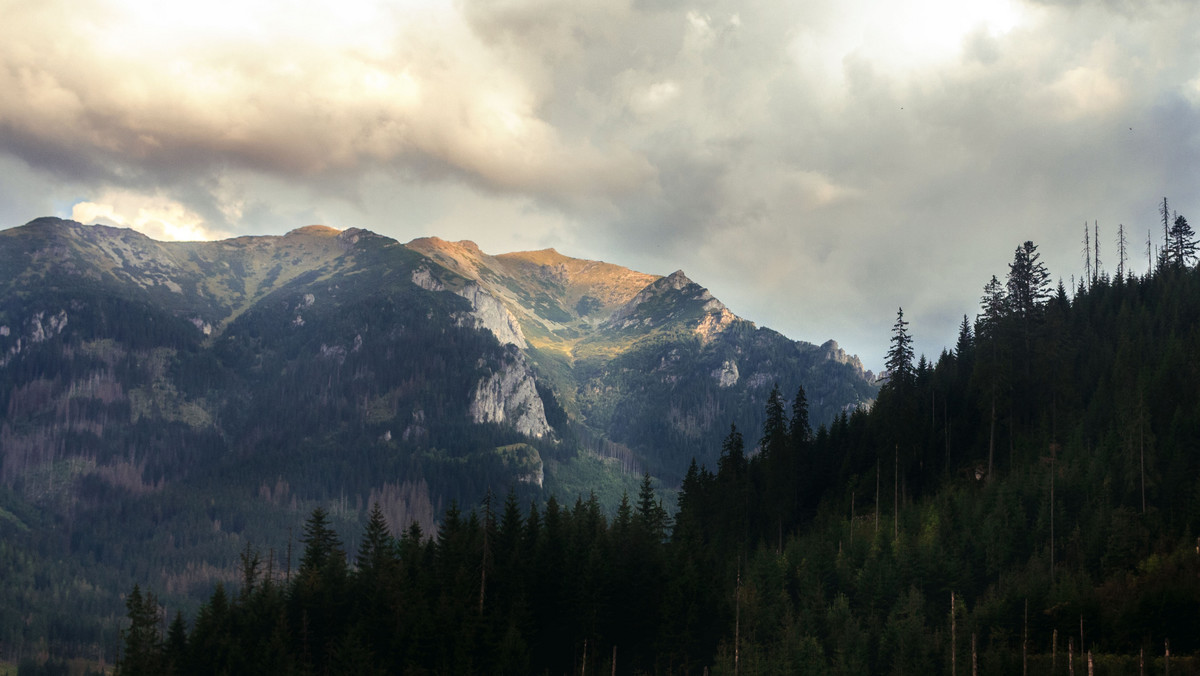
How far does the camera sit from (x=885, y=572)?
9575 cm

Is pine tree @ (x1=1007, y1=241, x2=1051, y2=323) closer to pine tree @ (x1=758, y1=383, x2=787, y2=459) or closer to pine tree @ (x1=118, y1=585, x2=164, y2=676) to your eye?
pine tree @ (x1=758, y1=383, x2=787, y2=459)

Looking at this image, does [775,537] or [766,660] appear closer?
[766,660]

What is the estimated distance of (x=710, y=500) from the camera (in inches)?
5217

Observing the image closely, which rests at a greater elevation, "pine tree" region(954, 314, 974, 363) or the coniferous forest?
"pine tree" region(954, 314, 974, 363)

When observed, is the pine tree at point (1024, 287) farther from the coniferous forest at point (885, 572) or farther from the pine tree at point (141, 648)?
the pine tree at point (141, 648)

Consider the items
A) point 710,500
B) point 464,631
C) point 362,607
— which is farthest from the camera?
point 710,500

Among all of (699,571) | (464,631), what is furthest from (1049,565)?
(464,631)

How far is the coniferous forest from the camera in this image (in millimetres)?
83375

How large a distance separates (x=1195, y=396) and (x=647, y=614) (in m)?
67.0

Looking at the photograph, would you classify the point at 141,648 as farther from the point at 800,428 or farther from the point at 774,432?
the point at 800,428

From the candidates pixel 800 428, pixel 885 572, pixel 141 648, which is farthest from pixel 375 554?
pixel 800 428

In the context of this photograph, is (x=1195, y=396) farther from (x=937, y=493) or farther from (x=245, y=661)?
(x=245, y=661)

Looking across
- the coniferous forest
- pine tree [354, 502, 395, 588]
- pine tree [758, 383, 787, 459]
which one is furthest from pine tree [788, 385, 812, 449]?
pine tree [354, 502, 395, 588]

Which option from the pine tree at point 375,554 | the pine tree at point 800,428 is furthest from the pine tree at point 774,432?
the pine tree at point 375,554
